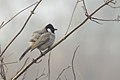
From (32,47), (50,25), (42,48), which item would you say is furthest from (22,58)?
(50,25)

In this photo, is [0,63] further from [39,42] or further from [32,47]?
[39,42]

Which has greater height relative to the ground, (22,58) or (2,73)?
(22,58)

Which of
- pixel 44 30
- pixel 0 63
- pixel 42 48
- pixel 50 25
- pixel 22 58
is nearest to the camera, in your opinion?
pixel 0 63

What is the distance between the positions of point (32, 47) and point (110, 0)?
4.52ft

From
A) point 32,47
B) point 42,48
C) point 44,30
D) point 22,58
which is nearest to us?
point 22,58

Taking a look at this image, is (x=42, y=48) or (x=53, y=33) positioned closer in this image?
(x=42, y=48)

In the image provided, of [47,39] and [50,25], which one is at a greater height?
[50,25]

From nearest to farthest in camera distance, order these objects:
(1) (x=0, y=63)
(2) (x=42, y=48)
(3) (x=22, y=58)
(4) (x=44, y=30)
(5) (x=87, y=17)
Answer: (5) (x=87, y=17)
(1) (x=0, y=63)
(3) (x=22, y=58)
(2) (x=42, y=48)
(4) (x=44, y=30)

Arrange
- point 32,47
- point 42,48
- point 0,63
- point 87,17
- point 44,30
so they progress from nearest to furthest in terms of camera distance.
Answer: point 87,17, point 0,63, point 32,47, point 42,48, point 44,30

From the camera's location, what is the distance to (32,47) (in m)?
2.37

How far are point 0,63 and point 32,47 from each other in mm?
1233

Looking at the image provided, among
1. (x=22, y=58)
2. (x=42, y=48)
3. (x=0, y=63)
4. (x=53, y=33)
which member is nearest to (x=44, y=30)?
(x=53, y=33)

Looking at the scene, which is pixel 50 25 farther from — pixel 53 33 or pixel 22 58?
pixel 22 58

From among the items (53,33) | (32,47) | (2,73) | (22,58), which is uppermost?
(53,33)
